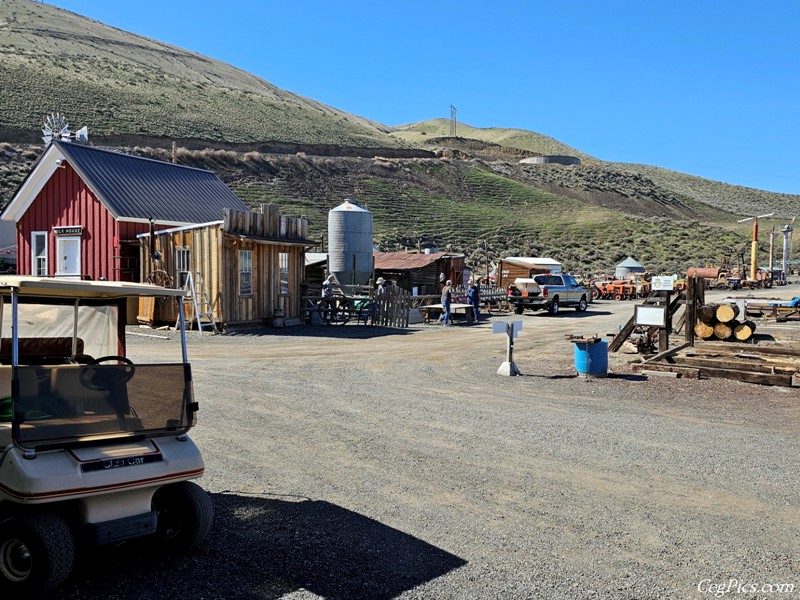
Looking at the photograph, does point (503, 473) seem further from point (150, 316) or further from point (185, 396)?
point (150, 316)

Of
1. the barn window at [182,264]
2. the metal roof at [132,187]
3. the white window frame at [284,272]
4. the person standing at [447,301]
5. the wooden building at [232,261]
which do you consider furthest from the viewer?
the person standing at [447,301]

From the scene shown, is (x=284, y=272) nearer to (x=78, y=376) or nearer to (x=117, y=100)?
(x=78, y=376)

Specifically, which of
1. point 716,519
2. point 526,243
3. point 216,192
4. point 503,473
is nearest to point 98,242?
point 216,192

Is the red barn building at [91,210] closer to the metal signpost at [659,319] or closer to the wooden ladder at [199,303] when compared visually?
the wooden ladder at [199,303]

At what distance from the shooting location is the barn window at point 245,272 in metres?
21.9

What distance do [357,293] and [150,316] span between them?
9880 mm

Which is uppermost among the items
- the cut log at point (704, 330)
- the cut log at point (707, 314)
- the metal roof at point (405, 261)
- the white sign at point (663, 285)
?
the metal roof at point (405, 261)

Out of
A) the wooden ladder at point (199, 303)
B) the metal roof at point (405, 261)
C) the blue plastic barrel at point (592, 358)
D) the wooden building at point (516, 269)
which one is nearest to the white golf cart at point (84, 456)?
the blue plastic barrel at point (592, 358)

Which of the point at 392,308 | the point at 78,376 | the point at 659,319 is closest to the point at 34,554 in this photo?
the point at 78,376

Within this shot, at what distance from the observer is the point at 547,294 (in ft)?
102

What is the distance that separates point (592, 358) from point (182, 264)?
13032 millimetres

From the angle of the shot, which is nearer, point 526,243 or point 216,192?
point 216,192

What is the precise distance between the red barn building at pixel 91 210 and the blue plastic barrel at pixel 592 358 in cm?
1376

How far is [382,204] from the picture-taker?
243 feet
